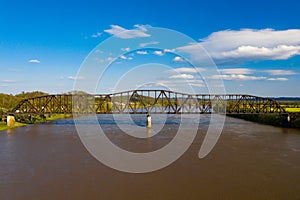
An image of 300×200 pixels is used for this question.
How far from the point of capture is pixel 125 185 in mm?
15539

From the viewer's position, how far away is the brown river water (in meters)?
14.2

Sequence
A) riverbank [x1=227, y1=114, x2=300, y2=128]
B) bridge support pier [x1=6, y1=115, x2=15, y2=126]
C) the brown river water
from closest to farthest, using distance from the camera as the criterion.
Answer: the brown river water
bridge support pier [x1=6, y1=115, x2=15, y2=126]
riverbank [x1=227, y1=114, x2=300, y2=128]

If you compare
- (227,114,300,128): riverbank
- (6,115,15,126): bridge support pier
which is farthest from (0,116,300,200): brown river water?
(6,115,15,126): bridge support pier

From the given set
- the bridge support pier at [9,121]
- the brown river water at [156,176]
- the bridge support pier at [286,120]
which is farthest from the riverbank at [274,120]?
the bridge support pier at [9,121]

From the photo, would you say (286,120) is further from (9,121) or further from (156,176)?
(9,121)

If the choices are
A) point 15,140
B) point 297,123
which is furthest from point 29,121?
point 297,123

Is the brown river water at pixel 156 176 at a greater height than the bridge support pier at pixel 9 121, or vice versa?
the bridge support pier at pixel 9 121

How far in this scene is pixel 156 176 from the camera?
1744 centimetres

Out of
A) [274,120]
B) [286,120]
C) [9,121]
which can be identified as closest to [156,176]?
[9,121]

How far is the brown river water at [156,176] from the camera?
46.6ft

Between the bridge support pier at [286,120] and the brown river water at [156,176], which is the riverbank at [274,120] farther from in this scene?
the brown river water at [156,176]

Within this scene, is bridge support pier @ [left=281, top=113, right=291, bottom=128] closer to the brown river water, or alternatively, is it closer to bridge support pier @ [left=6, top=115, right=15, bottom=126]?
the brown river water

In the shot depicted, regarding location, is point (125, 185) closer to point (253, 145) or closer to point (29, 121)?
point (253, 145)

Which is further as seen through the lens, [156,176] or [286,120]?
[286,120]
